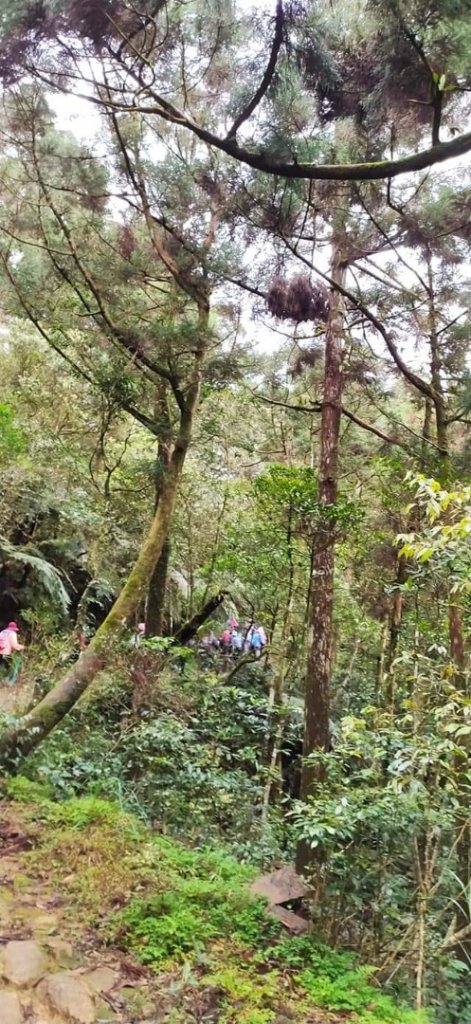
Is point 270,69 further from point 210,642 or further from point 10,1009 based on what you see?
point 210,642

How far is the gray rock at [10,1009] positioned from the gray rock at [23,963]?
0.32 feet

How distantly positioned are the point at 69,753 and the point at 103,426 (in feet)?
11.2

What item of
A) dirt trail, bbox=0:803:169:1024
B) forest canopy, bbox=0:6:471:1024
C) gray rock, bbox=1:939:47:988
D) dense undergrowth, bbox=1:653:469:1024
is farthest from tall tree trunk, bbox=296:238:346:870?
gray rock, bbox=1:939:47:988

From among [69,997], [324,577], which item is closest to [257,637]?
[324,577]

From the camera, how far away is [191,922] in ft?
10.8

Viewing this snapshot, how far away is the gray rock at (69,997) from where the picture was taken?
246 cm

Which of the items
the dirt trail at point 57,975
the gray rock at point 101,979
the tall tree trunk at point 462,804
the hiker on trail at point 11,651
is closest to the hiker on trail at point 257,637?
A: the hiker on trail at point 11,651

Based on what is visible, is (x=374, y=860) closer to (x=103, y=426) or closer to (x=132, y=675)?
(x=132, y=675)

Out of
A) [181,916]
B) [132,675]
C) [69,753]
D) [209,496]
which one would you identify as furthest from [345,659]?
[181,916]

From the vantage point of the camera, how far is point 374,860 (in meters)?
3.76

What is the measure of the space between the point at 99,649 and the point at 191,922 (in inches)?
103

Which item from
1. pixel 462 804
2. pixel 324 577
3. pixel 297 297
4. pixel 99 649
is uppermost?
pixel 297 297

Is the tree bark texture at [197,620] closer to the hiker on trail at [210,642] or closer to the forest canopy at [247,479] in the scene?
the forest canopy at [247,479]

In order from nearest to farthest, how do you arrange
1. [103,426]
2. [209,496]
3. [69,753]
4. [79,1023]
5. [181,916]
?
[79,1023] → [181,916] → [69,753] → [103,426] → [209,496]
